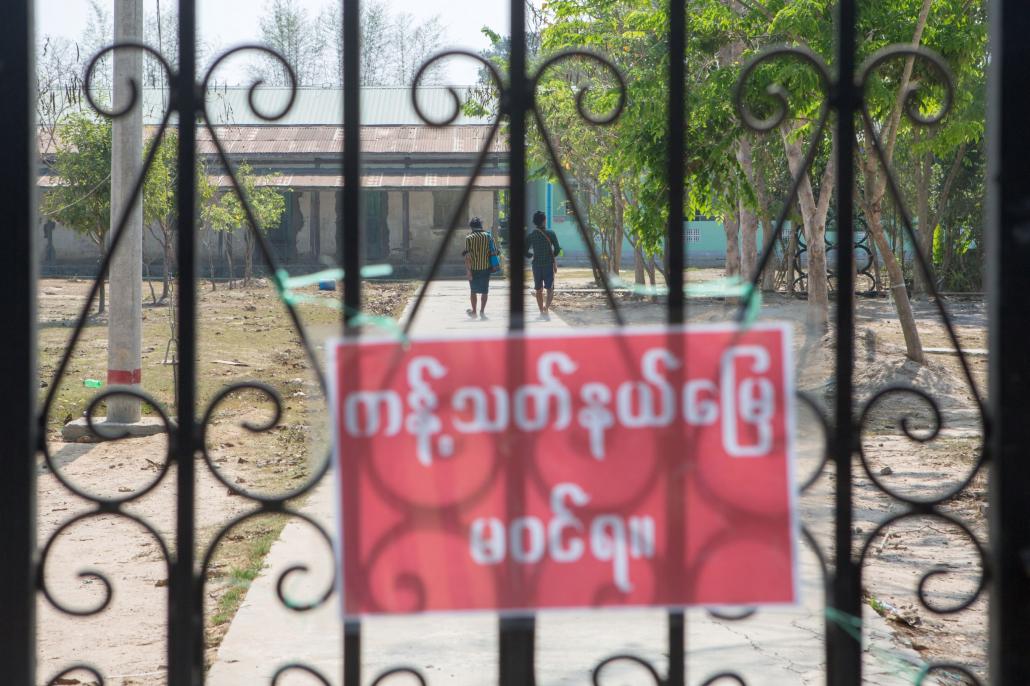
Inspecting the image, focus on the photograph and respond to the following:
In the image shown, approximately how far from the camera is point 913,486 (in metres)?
6.95

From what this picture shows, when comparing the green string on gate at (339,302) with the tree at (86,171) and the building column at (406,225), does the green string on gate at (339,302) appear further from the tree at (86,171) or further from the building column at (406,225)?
the building column at (406,225)

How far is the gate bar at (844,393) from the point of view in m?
1.80

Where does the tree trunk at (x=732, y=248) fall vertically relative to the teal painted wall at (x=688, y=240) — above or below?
below

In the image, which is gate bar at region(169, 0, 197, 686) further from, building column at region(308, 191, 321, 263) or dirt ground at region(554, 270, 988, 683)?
building column at region(308, 191, 321, 263)

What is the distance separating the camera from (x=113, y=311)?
8.87 m

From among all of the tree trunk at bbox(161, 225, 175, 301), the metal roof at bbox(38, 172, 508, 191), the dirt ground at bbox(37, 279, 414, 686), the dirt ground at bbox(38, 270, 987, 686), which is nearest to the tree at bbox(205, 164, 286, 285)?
the metal roof at bbox(38, 172, 508, 191)

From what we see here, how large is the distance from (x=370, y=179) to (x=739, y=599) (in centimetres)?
2933

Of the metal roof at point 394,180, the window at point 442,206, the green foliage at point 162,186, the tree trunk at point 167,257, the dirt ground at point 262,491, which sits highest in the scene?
the metal roof at point 394,180

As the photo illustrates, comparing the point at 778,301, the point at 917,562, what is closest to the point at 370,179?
the point at 778,301

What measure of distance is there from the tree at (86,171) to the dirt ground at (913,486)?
7.74 metres

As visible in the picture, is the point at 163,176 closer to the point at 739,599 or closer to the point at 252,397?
the point at 252,397

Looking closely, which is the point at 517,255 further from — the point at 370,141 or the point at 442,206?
the point at 370,141

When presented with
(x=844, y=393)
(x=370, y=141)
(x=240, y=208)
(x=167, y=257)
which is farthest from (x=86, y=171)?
(x=844, y=393)

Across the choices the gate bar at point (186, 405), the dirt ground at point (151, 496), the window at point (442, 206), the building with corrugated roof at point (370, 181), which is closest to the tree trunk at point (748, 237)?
the dirt ground at point (151, 496)
